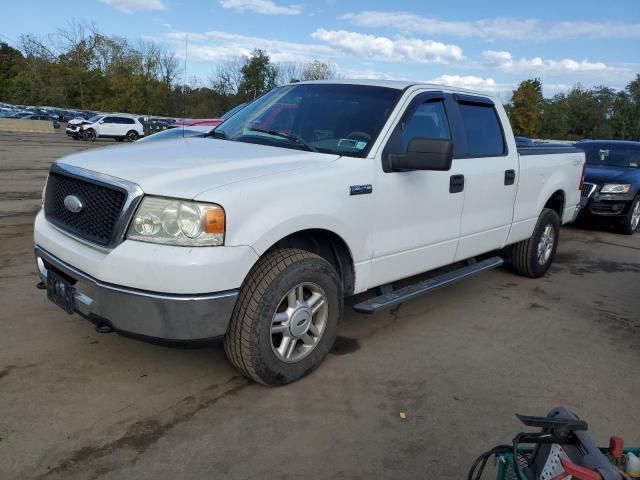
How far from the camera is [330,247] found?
144 inches

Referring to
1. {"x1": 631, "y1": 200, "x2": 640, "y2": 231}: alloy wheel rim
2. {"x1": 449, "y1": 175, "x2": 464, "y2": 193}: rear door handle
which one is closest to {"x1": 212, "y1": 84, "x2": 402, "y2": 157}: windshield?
{"x1": 449, "y1": 175, "x2": 464, "y2": 193}: rear door handle

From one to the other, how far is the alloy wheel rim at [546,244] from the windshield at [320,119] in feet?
9.80

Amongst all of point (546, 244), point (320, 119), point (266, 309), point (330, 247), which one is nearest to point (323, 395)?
point (266, 309)

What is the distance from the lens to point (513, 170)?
5.09 metres

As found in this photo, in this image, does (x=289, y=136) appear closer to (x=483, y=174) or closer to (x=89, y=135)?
(x=483, y=174)

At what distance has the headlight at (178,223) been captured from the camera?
2783 mm

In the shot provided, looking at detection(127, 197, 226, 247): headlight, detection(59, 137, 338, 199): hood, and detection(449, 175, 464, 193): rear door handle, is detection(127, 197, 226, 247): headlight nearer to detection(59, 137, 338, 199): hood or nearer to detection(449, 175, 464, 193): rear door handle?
detection(59, 137, 338, 199): hood

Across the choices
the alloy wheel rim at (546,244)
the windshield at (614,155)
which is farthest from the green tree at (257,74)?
the alloy wheel rim at (546,244)

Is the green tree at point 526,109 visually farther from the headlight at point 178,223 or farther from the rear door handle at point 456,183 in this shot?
the headlight at point 178,223

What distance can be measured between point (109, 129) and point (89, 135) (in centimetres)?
133

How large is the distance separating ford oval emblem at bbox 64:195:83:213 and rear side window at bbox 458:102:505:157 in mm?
3032

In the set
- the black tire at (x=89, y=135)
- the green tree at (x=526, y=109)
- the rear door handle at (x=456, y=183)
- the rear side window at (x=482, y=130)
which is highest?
the green tree at (x=526, y=109)

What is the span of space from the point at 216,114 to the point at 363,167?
47788mm

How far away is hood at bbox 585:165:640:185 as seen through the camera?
9.46 metres
